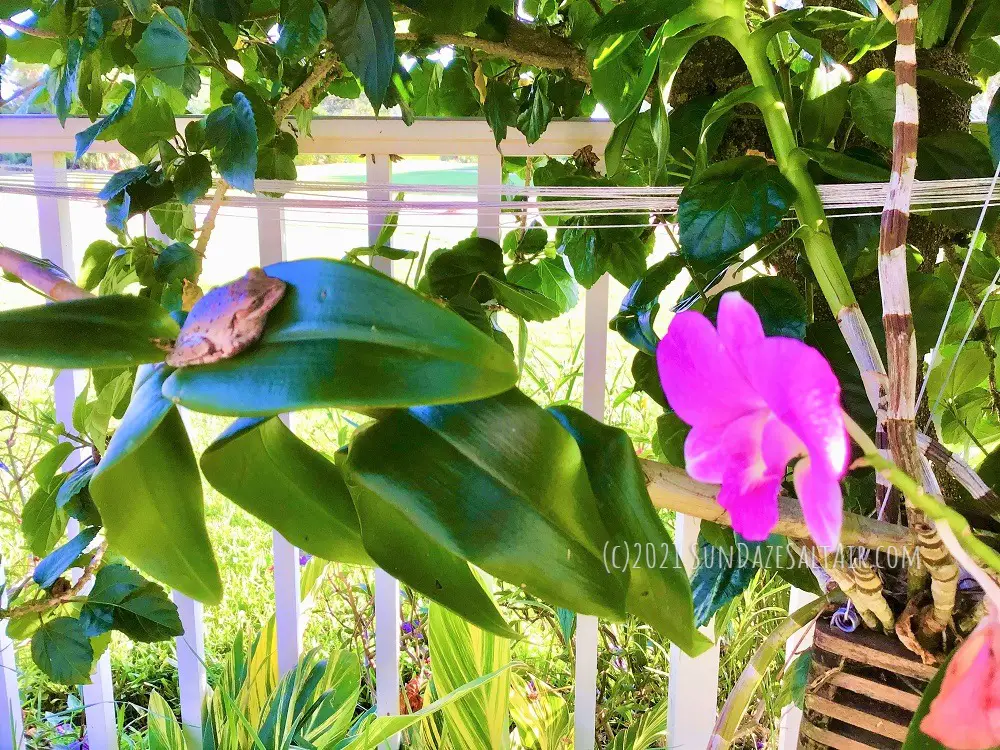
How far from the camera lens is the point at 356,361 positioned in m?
0.26

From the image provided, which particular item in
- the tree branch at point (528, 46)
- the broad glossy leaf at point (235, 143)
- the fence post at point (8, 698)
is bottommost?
the fence post at point (8, 698)

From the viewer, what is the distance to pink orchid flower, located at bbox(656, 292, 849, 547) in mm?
189

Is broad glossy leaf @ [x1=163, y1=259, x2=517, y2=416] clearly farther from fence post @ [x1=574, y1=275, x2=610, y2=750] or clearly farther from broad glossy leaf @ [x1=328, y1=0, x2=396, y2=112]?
fence post @ [x1=574, y1=275, x2=610, y2=750]

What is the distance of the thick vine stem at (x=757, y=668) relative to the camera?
1.59ft

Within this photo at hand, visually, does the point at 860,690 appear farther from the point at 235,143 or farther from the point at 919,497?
the point at 235,143

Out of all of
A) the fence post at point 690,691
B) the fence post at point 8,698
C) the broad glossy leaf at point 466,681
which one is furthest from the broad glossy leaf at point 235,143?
the fence post at point 8,698

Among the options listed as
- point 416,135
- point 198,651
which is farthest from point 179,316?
point 198,651

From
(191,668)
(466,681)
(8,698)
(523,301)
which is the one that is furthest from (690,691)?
(8,698)

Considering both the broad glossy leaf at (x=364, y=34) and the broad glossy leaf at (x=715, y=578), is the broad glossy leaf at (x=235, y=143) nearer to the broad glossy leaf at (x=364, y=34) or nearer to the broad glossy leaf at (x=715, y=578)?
the broad glossy leaf at (x=364, y=34)

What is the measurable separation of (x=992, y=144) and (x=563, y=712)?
111 cm

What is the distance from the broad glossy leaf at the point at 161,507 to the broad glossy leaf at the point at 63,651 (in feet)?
1.44

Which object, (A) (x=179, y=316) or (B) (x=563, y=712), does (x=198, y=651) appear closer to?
(B) (x=563, y=712)

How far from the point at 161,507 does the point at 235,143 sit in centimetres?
29

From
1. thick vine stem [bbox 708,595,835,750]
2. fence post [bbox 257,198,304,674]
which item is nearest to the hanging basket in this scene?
thick vine stem [bbox 708,595,835,750]
